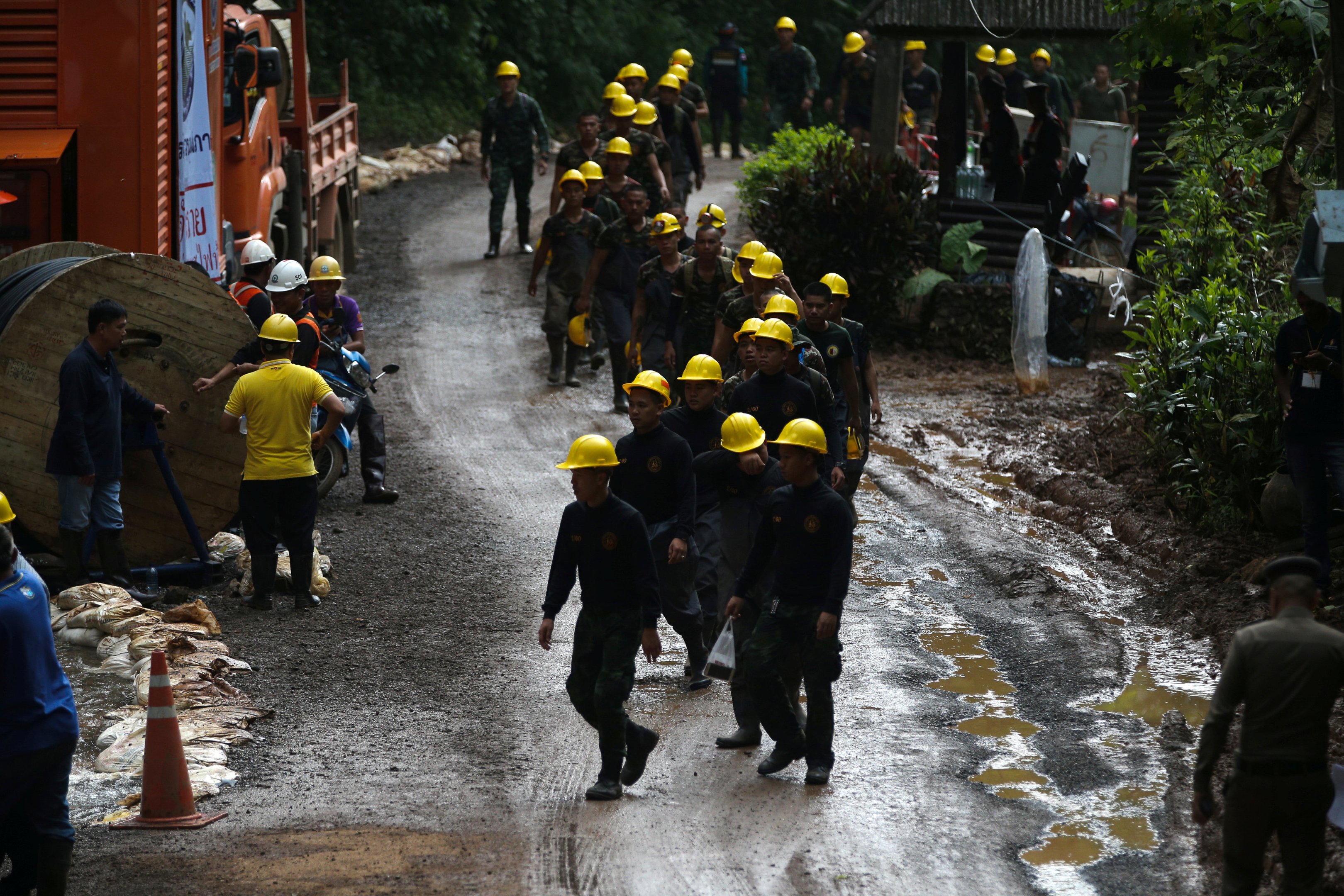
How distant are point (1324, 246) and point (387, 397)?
10.5m

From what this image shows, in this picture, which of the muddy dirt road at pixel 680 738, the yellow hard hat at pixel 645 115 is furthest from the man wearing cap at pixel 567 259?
the yellow hard hat at pixel 645 115

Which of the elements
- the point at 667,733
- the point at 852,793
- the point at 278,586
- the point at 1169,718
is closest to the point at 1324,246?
the point at 1169,718

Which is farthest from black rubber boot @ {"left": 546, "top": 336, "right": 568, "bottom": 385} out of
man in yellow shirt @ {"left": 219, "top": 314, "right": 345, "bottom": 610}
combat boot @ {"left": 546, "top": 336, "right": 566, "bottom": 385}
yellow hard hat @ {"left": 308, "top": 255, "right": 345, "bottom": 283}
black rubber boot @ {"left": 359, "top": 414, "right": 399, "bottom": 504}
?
man in yellow shirt @ {"left": 219, "top": 314, "right": 345, "bottom": 610}

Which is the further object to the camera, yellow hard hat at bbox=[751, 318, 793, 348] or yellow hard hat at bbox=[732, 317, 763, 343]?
yellow hard hat at bbox=[732, 317, 763, 343]

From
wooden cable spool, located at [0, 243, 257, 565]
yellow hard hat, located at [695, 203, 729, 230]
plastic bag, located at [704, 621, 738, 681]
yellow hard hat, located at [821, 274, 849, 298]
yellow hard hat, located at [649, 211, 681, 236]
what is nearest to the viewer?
plastic bag, located at [704, 621, 738, 681]

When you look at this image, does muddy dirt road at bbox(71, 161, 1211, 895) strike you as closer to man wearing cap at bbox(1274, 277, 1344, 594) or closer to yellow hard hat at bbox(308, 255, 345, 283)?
man wearing cap at bbox(1274, 277, 1344, 594)

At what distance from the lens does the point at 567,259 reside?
14914mm

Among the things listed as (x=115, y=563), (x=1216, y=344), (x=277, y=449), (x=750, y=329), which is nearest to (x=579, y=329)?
(x=277, y=449)

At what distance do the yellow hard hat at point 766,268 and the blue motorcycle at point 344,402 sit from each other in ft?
11.3

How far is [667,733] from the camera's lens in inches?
300

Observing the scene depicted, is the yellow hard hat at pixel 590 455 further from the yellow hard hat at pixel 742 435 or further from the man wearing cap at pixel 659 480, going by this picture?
the yellow hard hat at pixel 742 435

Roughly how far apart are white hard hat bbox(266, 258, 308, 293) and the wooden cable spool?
857 mm

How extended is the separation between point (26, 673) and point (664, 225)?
726 centimetres

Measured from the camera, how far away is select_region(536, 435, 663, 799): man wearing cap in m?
6.76
